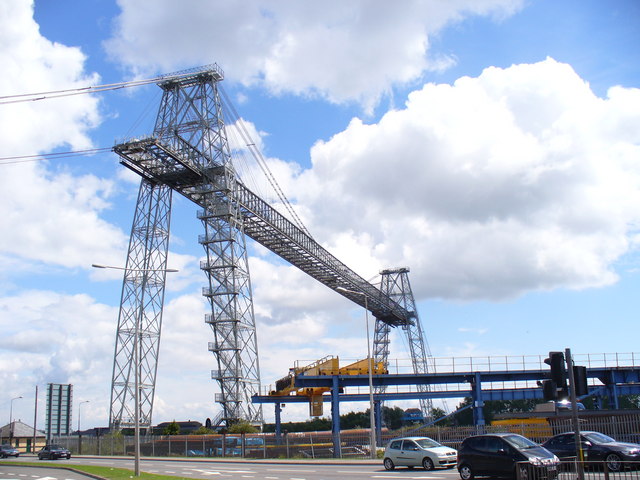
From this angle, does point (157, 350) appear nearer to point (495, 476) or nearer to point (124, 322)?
point (124, 322)

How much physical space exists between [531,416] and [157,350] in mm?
32014

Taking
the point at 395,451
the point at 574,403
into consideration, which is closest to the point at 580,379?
the point at 574,403

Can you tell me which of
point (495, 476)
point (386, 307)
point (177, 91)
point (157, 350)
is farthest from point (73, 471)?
point (386, 307)

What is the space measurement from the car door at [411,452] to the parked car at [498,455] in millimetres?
5609

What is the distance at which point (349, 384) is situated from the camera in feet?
172

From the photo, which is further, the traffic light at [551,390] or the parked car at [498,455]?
the parked car at [498,455]

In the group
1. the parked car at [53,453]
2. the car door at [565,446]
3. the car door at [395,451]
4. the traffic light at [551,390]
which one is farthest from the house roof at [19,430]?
the traffic light at [551,390]

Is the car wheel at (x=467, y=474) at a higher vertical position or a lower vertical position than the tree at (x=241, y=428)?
higher

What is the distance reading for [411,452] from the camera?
85.3 feet

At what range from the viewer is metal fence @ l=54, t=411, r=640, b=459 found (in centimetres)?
3234

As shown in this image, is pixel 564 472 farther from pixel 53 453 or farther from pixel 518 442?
pixel 53 453

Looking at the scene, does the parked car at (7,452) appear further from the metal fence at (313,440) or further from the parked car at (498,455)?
the parked car at (498,455)

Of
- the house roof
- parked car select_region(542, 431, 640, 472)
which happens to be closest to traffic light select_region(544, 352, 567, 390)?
parked car select_region(542, 431, 640, 472)

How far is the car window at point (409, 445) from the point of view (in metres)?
26.1
